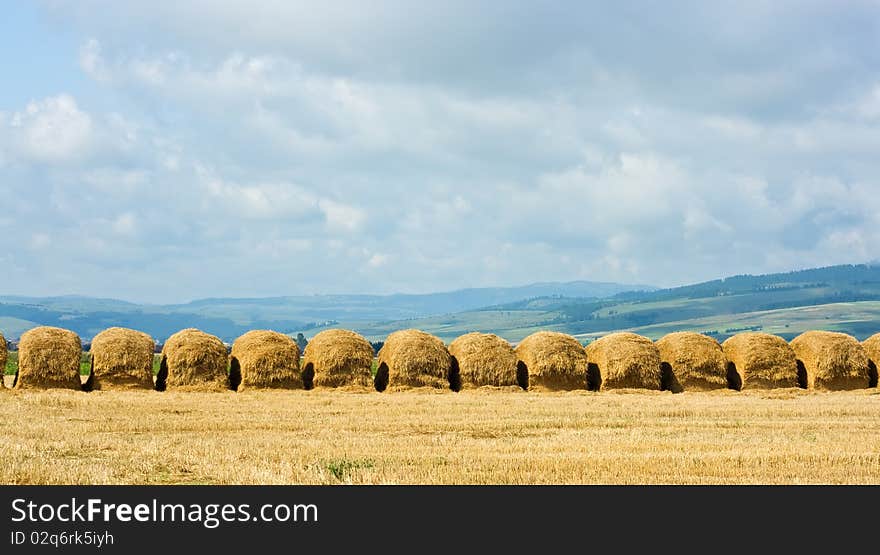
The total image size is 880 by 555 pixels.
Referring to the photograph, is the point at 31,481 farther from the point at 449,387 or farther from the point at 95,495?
the point at 449,387

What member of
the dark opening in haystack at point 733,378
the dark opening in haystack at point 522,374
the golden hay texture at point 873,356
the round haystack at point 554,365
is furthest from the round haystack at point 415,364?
the golden hay texture at point 873,356

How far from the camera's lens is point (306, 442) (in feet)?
47.2

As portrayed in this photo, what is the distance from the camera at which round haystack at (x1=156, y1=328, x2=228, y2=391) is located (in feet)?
82.0

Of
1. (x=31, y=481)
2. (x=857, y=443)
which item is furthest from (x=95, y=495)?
(x=857, y=443)

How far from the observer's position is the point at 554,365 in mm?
26578

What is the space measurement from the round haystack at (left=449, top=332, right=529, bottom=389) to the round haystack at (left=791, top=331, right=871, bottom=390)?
372 inches

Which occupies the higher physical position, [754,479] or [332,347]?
[332,347]

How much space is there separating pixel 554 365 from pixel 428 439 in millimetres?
11992

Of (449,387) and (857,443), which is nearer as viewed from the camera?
(857,443)

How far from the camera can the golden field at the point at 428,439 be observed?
37.3 feet

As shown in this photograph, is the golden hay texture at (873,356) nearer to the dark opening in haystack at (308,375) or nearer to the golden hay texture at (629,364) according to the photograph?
the golden hay texture at (629,364)

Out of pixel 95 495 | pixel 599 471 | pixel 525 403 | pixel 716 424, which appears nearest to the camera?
pixel 95 495

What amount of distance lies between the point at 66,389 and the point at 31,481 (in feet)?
46.8

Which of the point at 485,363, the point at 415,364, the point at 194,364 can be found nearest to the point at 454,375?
the point at 485,363
